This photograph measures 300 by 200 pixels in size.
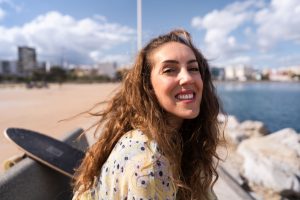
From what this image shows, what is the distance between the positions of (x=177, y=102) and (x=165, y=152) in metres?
0.32

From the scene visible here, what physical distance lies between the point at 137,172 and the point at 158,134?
26 centimetres

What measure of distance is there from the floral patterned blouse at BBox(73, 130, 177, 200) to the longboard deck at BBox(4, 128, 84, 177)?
118 centimetres

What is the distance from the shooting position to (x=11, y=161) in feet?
9.11

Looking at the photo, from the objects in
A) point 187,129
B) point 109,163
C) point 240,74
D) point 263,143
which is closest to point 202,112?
point 187,129

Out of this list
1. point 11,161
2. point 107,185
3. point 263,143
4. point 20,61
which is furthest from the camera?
point 20,61

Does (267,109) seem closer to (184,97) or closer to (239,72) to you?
(184,97)

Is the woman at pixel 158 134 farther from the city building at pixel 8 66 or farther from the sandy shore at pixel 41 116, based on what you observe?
the city building at pixel 8 66

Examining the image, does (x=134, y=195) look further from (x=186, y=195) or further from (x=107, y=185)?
(x=186, y=195)

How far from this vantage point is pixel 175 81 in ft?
6.40

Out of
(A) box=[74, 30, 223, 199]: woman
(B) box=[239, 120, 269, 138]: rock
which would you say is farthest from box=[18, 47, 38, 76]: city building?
(A) box=[74, 30, 223, 199]: woman

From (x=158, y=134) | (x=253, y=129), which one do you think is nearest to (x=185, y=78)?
(x=158, y=134)

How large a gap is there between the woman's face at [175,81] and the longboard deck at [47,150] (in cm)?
127

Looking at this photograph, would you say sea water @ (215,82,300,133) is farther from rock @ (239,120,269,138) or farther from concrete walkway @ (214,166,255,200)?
rock @ (239,120,269,138)

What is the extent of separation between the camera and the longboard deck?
281cm
